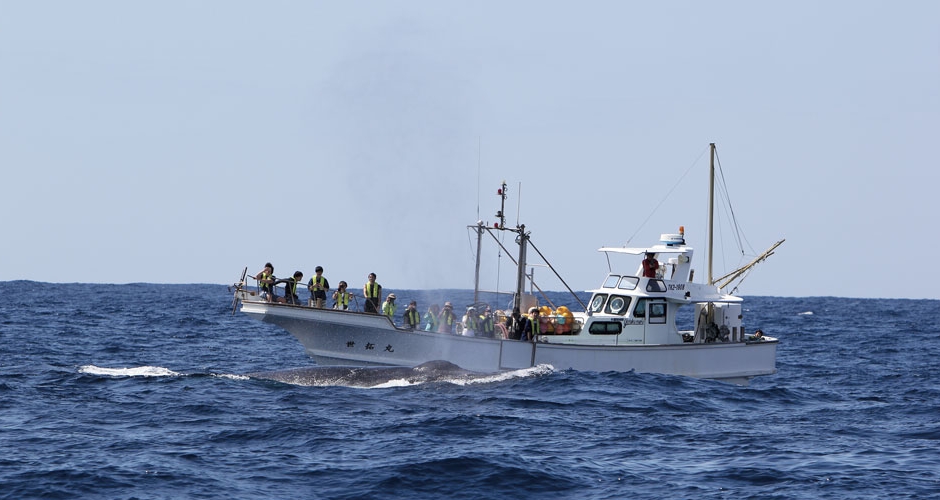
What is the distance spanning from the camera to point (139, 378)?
1216 inches

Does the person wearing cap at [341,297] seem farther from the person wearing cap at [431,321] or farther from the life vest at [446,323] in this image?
the life vest at [446,323]

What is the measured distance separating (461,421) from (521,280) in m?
12.3

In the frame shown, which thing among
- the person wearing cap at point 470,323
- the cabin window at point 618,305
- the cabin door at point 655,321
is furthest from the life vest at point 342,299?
the cabin door at point 655,321

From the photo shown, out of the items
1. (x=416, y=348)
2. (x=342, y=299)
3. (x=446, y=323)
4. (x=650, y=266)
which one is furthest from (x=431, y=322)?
(x=650, y=266)

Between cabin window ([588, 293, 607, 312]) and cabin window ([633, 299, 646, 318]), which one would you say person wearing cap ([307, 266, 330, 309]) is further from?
cabin window ([633, 299, 646, 318])

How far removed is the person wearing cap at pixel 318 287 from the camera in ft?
108

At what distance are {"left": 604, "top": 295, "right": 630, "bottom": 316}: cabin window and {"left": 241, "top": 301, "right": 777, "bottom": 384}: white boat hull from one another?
170 centimetres

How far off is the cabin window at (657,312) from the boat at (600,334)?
0.03 meters

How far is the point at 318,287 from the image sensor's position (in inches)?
1297

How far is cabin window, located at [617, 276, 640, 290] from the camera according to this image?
35938mm

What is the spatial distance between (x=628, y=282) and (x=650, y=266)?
2.99 feet

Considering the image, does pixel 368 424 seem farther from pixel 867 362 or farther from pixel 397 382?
pixel 867 362

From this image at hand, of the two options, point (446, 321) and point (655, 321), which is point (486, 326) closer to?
point (446, 321)

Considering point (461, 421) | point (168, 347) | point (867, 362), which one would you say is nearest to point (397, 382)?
point (461, 421)
